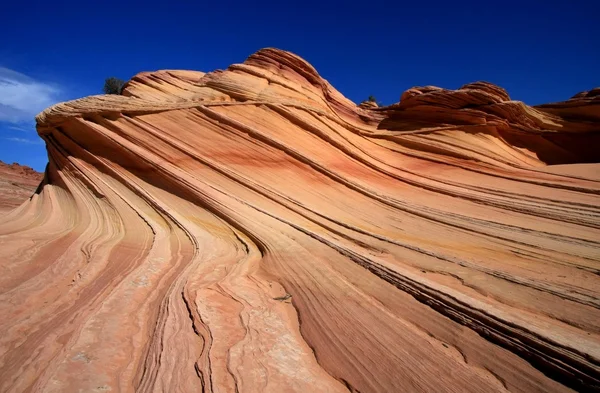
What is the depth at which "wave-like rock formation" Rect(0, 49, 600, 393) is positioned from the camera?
2482 mm

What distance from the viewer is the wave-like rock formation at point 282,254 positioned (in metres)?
2.48

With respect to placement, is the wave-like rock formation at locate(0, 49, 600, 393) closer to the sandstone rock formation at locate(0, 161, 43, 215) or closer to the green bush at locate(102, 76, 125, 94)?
the sandstone rock formation at locate(0, 161, 43, 215)

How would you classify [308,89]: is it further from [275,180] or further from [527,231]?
[527,231]

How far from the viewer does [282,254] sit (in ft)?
16.5

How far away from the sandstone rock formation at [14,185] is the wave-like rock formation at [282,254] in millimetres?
7091

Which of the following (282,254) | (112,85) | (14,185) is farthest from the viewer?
(112,85)

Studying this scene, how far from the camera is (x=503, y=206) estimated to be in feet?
23.5

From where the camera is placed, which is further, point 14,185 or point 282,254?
point 14,185

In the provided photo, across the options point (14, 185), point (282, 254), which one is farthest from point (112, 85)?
point (282, 254)

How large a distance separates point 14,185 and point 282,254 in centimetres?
2509

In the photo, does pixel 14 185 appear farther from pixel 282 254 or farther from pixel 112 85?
pixel 282 254

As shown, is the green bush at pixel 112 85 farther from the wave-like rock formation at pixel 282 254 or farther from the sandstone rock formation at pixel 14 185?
the wave-like rock formation at pixel 282 254

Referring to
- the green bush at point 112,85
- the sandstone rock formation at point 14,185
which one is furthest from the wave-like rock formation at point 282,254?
the green bush at point 112,85

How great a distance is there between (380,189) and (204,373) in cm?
713
